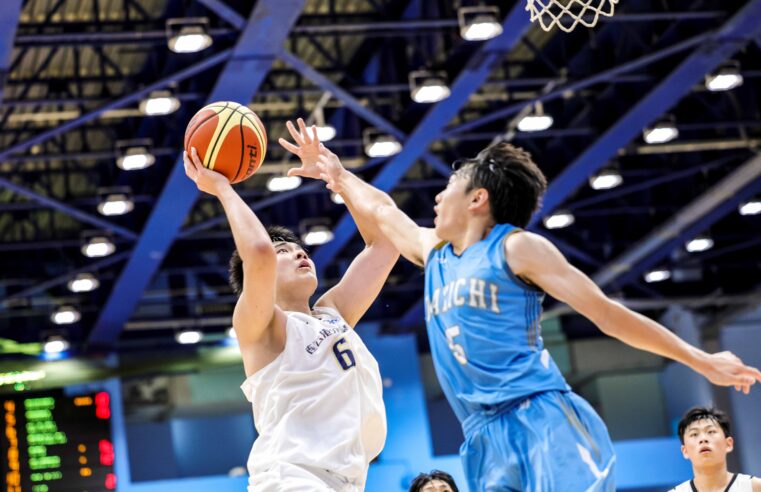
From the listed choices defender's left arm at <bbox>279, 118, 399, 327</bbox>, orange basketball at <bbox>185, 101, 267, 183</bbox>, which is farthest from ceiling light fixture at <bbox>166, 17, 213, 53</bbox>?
defender's left arm at <bbox>279, 118, 399, 327</bbox>

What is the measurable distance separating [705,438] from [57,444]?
11.7 meters

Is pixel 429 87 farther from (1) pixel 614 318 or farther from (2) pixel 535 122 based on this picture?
(1) pixel 614 318

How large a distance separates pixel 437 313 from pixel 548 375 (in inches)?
18.0

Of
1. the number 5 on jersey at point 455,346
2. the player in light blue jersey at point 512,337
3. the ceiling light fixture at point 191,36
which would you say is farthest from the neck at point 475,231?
the ceiling light fixture at point 191,36

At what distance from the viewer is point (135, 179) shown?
633 inches

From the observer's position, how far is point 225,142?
5742 millimetres

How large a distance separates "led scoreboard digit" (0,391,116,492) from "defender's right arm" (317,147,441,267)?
12.8 m

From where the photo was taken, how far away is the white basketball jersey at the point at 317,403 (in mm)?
5145

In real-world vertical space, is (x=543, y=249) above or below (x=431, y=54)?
below

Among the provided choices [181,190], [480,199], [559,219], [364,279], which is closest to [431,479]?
[364,279]

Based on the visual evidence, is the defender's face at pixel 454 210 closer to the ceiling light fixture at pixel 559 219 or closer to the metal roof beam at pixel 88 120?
the metal roof beam at pixel 88 120

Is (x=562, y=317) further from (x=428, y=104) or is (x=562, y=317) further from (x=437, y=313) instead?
(x=437, y=313)

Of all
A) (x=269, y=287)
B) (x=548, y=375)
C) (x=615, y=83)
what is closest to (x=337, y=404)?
(x=269, y=287)

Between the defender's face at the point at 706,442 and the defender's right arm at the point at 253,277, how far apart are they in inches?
138
